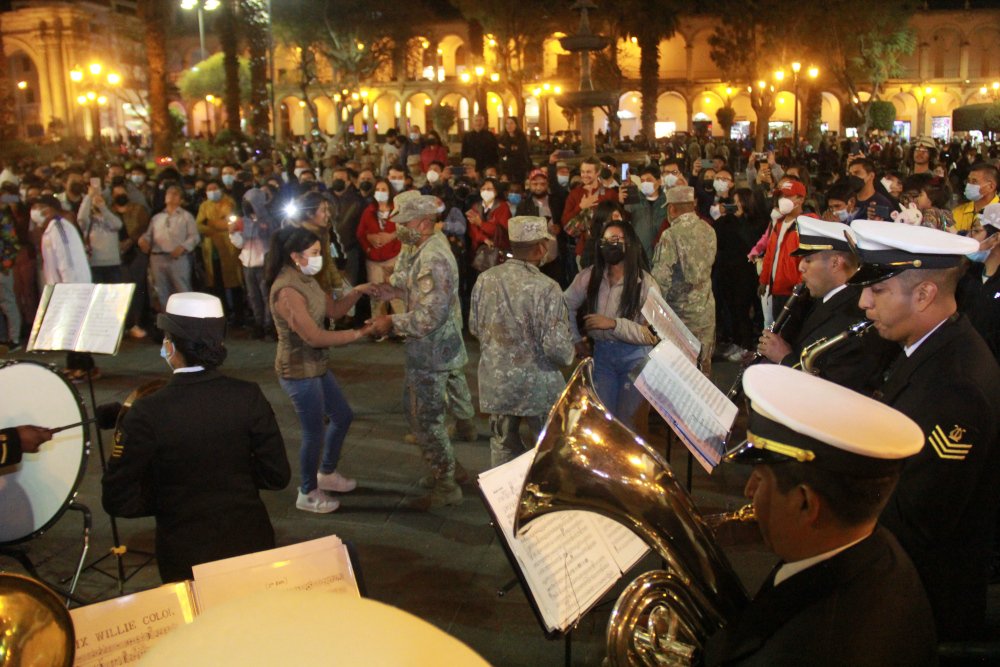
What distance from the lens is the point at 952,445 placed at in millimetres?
2703

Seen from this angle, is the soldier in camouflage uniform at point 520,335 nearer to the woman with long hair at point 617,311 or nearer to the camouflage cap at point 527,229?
the camouflage cap at point 527,229

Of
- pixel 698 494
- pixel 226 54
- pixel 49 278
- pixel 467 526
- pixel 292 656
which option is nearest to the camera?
pixel 292 656

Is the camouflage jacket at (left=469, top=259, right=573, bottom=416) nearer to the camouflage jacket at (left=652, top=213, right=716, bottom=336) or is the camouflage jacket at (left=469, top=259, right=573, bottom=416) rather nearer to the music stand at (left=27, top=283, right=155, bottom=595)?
the music stand at (left=27, top=283, right=155, bottom=595)

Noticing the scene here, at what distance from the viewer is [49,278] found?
9.62 m

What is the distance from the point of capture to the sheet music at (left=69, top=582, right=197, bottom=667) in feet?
7.41

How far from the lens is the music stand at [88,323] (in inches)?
200

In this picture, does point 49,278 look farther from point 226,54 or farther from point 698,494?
point 226,54

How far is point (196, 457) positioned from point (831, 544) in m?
2.43

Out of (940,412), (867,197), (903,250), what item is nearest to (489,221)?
(867,197)

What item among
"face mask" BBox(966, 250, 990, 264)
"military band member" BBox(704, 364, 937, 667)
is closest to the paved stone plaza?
"military band member" BBox(704, 364, 937, 667)

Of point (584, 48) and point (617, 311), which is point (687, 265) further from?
point (584, 48)

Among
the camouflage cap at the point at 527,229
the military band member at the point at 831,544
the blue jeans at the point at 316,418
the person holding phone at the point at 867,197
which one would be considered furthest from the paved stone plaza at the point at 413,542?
the person holding phone at the point at 867,197

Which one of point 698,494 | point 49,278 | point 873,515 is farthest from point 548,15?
point 873,515

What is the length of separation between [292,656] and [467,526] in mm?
4874
